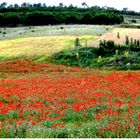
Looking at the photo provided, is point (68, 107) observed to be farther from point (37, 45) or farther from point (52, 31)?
point (52, 31)

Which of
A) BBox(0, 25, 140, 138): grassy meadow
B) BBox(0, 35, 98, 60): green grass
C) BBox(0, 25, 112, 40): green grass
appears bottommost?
BBox(0, 35, 98, 60): green grass

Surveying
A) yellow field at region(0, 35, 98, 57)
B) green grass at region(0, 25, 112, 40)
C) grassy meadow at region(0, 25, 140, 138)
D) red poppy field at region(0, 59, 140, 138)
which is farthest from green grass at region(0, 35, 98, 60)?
red poppy field at region(0, 59, 140, 138)

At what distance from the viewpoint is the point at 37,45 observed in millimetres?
90125

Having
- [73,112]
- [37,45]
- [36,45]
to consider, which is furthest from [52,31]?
[73,112]

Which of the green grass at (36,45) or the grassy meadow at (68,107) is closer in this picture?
the grassy meadow at (68,107)

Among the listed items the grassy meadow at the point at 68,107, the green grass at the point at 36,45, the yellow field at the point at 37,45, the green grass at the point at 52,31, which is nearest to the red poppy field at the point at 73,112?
the grassy meadow at the point at 68,107

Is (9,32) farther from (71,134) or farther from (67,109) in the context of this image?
(71,134)

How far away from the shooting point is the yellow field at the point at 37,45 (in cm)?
8206

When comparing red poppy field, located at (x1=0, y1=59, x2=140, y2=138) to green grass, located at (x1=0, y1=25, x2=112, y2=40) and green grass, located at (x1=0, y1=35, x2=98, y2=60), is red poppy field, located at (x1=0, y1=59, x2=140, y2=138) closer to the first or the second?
green grass, located at (x1=0, y1=35, x2=98, y2=60)

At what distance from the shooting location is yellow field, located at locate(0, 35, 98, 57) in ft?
269

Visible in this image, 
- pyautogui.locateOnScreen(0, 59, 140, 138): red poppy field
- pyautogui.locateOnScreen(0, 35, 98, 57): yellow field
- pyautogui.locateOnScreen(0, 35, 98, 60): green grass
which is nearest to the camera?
pyautogui.locateOnScreen(0, 59, 140, 138): red poppy field

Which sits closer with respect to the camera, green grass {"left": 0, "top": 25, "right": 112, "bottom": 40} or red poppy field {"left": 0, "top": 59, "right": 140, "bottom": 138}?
red poppy field {"left": 0, "top": 59, "right": 140, "bottom": 138}

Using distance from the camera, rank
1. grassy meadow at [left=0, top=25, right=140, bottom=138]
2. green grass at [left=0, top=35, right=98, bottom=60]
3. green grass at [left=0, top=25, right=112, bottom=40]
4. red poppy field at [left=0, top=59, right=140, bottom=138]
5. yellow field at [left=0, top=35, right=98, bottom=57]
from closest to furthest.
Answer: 1. red poppy field at [left=0, top=59, right=140, bottom=138]
2. grassy meadow at [left=0, top=25, right=140, bottom=138]
3. green grass at [left=0, top=35, right=98, bottom=60]
4. yellow field at [left=0, top=35, right=98, bottom=57]
5. green grass at [left=0, top=25, right=112, bottom=40]

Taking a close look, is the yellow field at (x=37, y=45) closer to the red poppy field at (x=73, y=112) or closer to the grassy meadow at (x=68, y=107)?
the grassy meadow at (x=68, y=107)
